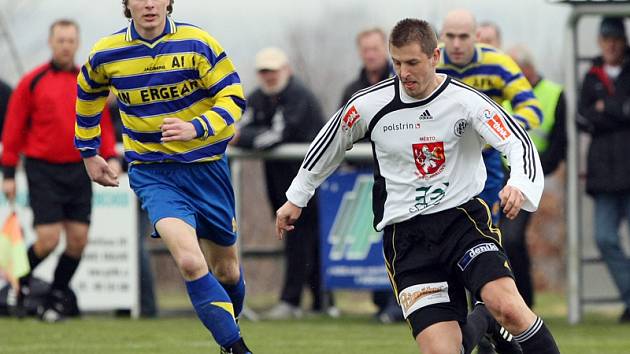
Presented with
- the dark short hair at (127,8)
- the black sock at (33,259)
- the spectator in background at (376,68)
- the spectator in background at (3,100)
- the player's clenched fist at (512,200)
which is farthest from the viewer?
the spectator in background at (3,100)

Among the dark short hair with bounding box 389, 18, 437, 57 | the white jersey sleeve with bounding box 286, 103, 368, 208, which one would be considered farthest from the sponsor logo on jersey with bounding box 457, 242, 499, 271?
the dark short hair with bounding box 389, 18, 437, 57

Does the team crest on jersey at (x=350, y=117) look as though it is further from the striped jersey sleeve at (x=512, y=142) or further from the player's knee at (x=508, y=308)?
the player's knee at (x=508, y=308)

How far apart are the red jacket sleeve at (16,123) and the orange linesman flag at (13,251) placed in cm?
50

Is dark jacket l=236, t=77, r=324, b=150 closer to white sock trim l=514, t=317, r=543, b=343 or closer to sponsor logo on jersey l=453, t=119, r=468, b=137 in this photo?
sponsor logo on jersey l=453, t=119, r=468, b=137

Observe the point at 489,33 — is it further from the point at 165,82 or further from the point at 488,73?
the point at 165,82

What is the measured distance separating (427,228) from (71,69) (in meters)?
5.87

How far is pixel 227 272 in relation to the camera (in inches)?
340

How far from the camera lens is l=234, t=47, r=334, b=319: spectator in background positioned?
42.2 feet

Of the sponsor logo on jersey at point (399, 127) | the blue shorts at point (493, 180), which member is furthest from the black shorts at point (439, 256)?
the blue shorts at point (493, 180)

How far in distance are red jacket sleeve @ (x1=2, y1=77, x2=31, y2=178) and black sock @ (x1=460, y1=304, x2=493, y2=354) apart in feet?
17.8

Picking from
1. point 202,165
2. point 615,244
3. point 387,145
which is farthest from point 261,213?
point 387,145

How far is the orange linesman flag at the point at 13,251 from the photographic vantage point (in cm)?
1195

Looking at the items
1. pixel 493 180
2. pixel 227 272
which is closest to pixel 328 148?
pixel 227 272

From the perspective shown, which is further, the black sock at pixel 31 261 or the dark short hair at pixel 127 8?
the black sock at pixel 31 261
